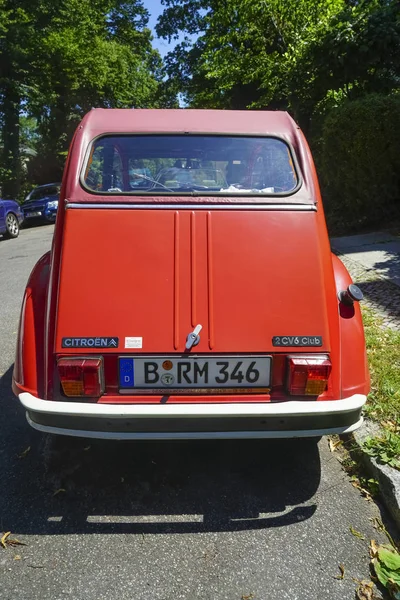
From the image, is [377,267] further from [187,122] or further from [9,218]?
[9,218]

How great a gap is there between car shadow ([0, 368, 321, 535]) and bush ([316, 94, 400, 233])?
6.71 m

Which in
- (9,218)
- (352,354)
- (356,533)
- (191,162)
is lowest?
(356,533)

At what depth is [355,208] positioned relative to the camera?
933cm

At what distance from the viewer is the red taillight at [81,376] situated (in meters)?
2.48

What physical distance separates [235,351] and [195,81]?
105ft

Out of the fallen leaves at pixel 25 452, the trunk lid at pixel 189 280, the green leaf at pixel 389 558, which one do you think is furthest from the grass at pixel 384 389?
the fallen leaves at pixel 25 452

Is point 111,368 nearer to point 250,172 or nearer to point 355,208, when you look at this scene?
point 250,172

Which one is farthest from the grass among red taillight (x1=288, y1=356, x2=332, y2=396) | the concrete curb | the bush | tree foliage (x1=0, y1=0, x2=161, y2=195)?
tree foliage (x1=0, y1=0, x2=161, y2=195)

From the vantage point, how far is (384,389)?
3.57 m

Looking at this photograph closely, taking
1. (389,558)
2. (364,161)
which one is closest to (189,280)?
(389,558)

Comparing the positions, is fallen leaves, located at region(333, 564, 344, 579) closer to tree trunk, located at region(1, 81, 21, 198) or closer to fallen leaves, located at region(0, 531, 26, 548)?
fallen leaves, located at region(0, 531, 26, 548)

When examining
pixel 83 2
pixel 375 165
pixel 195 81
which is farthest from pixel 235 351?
pixel 195 81

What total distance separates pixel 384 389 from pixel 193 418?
1.82 meters

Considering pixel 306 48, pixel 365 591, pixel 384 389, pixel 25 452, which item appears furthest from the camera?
pixel 306 48
